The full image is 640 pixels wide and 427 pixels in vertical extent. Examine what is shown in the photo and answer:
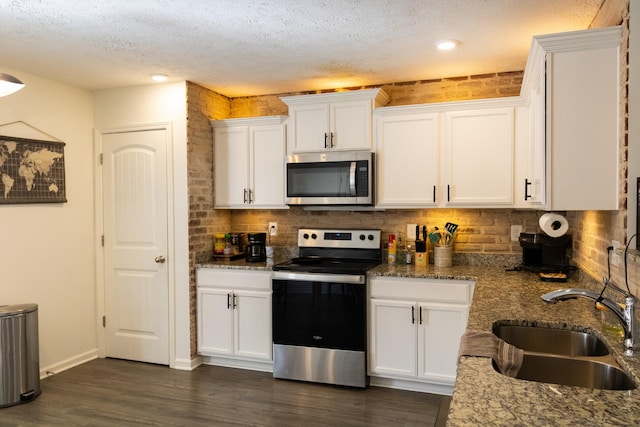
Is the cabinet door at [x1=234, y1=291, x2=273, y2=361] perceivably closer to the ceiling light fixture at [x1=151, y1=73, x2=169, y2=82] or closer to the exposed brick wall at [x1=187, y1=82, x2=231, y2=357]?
the exposed brick wall at [x1=187, y1=82, x2=231, y2=357]

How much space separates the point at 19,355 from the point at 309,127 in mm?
2696

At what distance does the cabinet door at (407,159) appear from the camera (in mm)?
3553

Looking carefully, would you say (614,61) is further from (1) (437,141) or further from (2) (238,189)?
(2) (238,189)

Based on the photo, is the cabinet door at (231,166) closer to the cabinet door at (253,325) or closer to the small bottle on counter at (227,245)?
the small bottle on counter at (227,245)

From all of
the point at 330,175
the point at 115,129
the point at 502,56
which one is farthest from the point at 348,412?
the point at 115,129

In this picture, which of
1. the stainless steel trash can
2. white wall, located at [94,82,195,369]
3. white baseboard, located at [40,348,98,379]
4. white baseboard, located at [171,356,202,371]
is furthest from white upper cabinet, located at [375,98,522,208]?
white baseboard, located at [40,348,98,379]

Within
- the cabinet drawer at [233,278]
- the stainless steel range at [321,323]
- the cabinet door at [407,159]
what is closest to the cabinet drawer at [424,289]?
the stainless steel range at [321,323]

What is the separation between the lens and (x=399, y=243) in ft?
13.0

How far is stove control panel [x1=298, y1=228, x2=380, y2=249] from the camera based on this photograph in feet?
13.0

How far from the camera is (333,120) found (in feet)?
12.3

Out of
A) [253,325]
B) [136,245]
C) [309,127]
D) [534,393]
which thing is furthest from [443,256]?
[136,245]

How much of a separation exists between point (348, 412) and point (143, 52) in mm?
Answer: 2782

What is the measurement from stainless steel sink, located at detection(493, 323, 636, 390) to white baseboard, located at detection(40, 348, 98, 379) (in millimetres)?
3511

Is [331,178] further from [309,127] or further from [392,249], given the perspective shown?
[392,249]
